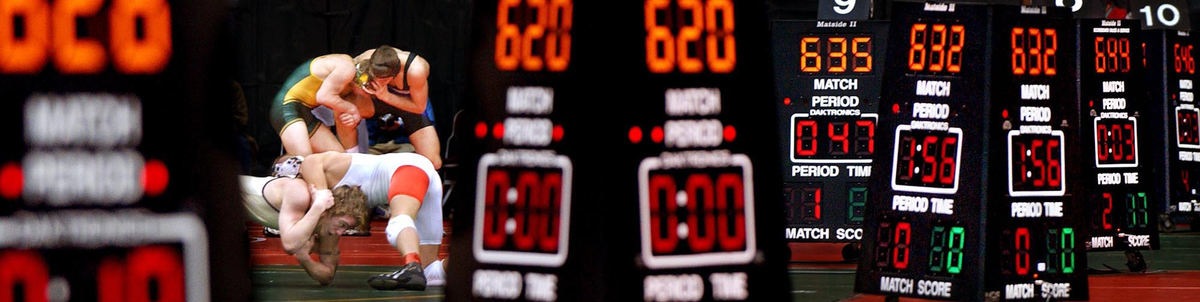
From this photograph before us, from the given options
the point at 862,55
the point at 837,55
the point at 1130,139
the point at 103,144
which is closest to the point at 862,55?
the point at 862,55

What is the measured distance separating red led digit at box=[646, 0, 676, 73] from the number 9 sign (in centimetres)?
31

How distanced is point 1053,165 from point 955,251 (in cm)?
85

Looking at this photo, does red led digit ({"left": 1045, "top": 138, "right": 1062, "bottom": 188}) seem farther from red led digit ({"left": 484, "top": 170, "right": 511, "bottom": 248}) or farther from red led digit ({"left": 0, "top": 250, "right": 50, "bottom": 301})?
red led digit ({"left": 0, "top": 250, "right": 50, "bottom": 301})

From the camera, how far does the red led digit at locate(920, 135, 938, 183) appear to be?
434 inches

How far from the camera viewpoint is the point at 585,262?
5.95 m

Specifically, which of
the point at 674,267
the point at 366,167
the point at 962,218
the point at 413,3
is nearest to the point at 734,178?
the point at 674,267

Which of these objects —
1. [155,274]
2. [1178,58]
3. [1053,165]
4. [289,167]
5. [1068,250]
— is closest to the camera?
[155,274]

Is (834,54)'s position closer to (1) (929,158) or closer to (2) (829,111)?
(2) (829,111)

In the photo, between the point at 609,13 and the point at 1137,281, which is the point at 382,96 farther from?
the point at 609,13

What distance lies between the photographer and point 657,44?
19.5 ft

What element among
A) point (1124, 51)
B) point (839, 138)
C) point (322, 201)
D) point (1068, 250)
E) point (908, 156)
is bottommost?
point (1068, 250)

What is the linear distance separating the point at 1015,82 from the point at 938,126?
523 mm

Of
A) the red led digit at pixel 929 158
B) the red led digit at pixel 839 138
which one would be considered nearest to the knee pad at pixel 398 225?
the red led digit at pixel 929 158

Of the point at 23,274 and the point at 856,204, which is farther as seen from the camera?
the point at 856,204
